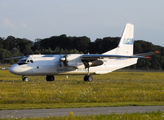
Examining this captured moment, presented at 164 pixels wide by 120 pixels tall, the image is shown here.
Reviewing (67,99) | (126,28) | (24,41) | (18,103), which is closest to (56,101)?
(67,99)

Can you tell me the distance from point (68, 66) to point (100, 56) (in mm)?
4345

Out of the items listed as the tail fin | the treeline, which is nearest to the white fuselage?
the tail fin

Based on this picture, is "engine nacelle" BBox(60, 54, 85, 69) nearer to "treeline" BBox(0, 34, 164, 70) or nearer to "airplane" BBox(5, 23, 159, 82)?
"airplane" BBox(5, 23, 159, 82)

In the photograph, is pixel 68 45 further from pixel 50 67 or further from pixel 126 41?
pixel 50 67

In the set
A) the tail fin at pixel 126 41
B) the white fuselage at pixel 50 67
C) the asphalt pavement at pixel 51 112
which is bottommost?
the asphalt pavement at pixel 51 112

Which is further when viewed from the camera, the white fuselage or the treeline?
the treeline

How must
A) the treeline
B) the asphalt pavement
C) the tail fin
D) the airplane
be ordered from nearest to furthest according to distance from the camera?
the asphalt pavement
the airplane
the tail fin
the treeline

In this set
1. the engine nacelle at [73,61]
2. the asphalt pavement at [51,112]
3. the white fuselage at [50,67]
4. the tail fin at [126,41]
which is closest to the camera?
the asphalt pavement at [51,112]

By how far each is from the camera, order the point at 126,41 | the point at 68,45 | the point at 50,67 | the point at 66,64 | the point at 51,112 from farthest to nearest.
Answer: the point at 68,45 → the point at 126,41 → the point at 66,64 → the point at 50,67 → the point at 51,112

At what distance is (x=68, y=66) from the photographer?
34.0 metres

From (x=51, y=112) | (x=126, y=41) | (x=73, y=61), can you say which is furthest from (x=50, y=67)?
(x=51, y=112)

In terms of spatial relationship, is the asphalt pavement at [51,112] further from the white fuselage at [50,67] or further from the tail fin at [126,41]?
the tail fin at [126,41]

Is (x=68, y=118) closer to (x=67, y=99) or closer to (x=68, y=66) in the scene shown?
(x=67, y=99)

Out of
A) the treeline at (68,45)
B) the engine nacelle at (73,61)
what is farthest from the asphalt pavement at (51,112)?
the treeline at (68,45)
